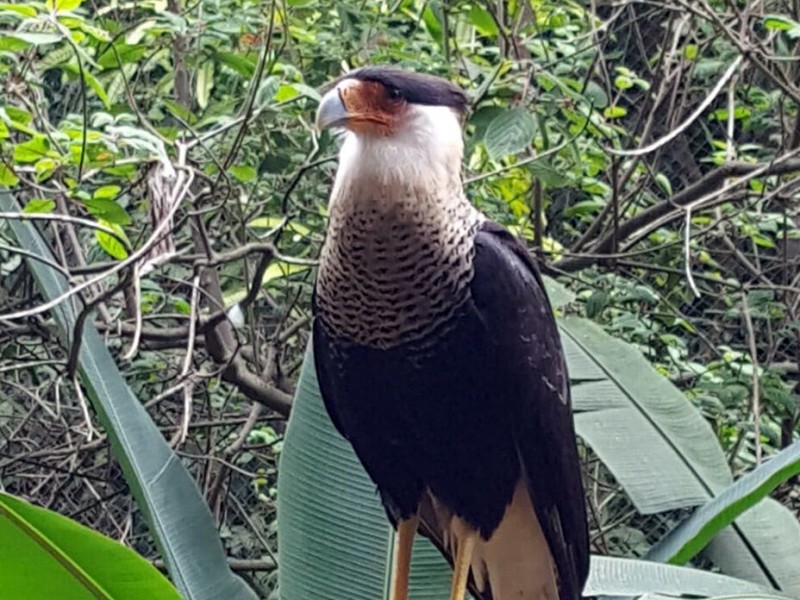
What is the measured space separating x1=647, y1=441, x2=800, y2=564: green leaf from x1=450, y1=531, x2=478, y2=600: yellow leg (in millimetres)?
361

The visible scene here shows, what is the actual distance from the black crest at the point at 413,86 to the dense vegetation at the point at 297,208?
593 millimetres

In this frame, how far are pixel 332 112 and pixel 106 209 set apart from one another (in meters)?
0.73

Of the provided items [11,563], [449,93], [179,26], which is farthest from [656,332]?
[11,563]

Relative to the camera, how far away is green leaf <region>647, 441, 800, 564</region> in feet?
5.34

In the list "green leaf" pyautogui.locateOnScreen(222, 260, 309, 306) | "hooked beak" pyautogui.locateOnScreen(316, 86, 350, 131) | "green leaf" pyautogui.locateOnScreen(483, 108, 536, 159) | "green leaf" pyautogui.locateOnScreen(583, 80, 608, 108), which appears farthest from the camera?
"green leaf" pyautogui.locateOnScreen(222, 260, 309, 306)

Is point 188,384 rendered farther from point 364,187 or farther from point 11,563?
point 11,563

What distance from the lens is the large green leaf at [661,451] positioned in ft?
6.46

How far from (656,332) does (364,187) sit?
163cm

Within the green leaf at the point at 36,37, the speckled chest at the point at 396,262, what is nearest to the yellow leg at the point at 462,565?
the speckled chest at the point at 396,262

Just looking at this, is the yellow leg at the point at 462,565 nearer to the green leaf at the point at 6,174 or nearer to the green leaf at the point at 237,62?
the green leaf at the point at 6,174

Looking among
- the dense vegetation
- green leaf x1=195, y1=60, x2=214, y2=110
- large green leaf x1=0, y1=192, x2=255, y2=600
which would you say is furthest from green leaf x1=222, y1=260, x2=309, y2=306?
large green leaf x1=0, y1=192, x2=255, y2=600

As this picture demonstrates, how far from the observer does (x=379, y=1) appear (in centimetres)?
258

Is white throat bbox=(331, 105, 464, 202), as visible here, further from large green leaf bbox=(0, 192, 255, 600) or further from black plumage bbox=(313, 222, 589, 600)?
large green leaf bbox=(0, 192, 255, 600)

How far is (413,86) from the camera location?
1.42 metres
